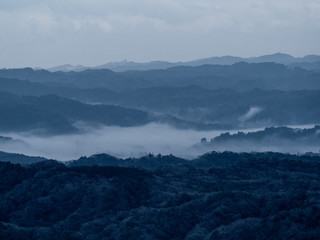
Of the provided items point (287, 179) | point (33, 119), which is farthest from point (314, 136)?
point (287, 179)

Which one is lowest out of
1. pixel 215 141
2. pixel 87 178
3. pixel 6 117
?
pixel 87 178

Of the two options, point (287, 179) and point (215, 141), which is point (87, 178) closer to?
point (287, 179)

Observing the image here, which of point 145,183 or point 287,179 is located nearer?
point 145,183

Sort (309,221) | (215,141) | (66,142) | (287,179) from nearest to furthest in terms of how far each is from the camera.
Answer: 1. (309,221)
2. (287,179)
3. (215,141)
4. (66,142)

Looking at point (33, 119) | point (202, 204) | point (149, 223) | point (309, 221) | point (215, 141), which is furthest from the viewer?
point (33, 119)

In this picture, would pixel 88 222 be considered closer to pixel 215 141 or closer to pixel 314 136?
pixel 215 141

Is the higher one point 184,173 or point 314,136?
point 314,136
